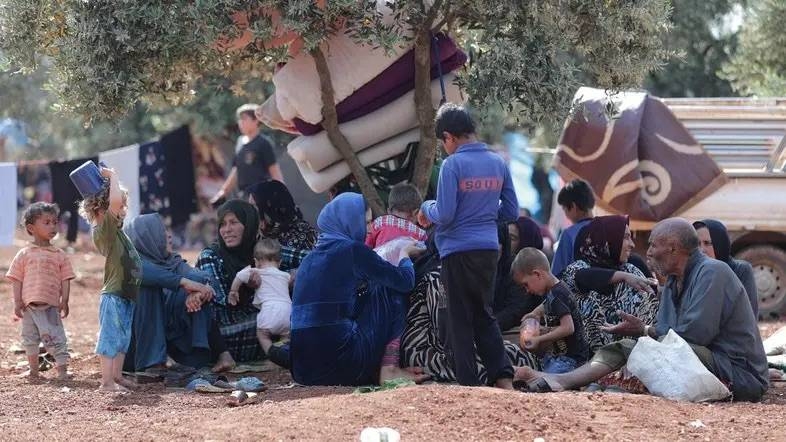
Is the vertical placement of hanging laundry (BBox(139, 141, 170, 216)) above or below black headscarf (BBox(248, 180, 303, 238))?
above

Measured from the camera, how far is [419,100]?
9.72 meters

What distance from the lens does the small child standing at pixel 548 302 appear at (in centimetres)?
812

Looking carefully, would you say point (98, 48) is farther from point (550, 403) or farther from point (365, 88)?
point (550, 403)

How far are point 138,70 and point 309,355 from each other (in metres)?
2.33

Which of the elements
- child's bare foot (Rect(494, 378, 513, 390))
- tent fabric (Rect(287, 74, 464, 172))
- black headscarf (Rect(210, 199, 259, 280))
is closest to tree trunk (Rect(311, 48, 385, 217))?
tent fabric (Rect(287, 74, 464, 172))

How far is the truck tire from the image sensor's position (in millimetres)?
14234

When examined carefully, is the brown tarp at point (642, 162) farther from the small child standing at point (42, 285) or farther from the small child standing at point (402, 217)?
the small child standing at point (42, 285)

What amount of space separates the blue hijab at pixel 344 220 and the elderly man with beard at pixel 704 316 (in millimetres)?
1503

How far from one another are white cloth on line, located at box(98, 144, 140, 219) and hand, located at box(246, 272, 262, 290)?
34.0ft

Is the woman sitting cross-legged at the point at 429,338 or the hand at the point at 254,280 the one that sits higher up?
the hand at the point at 254,280

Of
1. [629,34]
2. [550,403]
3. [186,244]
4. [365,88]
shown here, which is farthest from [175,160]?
[550,403]

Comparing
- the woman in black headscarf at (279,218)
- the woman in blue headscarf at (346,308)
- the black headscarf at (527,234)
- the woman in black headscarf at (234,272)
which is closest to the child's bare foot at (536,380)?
the woman in blue headscarf at (346,308)

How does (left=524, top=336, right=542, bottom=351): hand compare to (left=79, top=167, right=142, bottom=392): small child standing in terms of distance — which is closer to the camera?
(left=524, top=336, right=542, bottom=351): hand

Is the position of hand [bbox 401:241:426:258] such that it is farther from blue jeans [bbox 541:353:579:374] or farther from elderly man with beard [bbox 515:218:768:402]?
elderly man with beard [bbox 515:218:768:402]
